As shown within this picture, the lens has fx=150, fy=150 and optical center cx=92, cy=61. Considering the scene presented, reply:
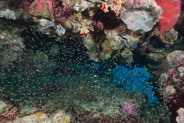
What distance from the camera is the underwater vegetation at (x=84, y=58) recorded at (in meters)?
3.89

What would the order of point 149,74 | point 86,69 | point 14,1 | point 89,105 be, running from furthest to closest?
point 149,74 → point 86,69 → point 89,105 → point 14,1

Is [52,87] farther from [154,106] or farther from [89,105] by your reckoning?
[154,106]

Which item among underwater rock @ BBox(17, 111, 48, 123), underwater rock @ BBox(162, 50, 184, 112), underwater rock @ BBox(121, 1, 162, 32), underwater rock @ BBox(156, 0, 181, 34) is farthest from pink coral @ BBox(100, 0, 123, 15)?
underwater rock @ BBox(17, 111, 48, 123)

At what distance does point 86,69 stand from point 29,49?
256 centimetres

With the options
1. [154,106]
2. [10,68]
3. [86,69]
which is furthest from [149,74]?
[10,68]

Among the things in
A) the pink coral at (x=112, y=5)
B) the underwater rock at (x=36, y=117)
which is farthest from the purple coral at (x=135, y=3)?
the underwater rock at (x=36, y=117)

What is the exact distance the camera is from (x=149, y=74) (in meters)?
7.79

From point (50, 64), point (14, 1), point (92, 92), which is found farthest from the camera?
point (50, 64)

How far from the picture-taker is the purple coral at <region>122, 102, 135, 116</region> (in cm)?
515

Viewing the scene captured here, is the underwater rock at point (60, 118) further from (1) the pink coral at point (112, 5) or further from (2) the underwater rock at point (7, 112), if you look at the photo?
(1) the pink coral at point (112, 5)

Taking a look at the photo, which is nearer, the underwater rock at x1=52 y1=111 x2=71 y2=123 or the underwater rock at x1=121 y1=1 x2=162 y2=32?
the underwater rock at x1=52 y1=111 x2=71 y2=123

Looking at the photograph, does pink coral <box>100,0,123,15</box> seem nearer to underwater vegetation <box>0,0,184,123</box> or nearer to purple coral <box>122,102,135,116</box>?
underwater vegetation <box>0,0,184,123</box>

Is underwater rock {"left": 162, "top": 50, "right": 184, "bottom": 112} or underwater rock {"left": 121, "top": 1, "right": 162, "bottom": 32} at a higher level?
underwater rock {"left": 121, "top": 1, "right": 162, "bottom": 32}

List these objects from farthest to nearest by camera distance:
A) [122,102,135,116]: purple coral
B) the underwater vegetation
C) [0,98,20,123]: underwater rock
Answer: [122,102,135,116]: purple coral → the underwater vegetation → [0,98,20,123]: underwater rock
